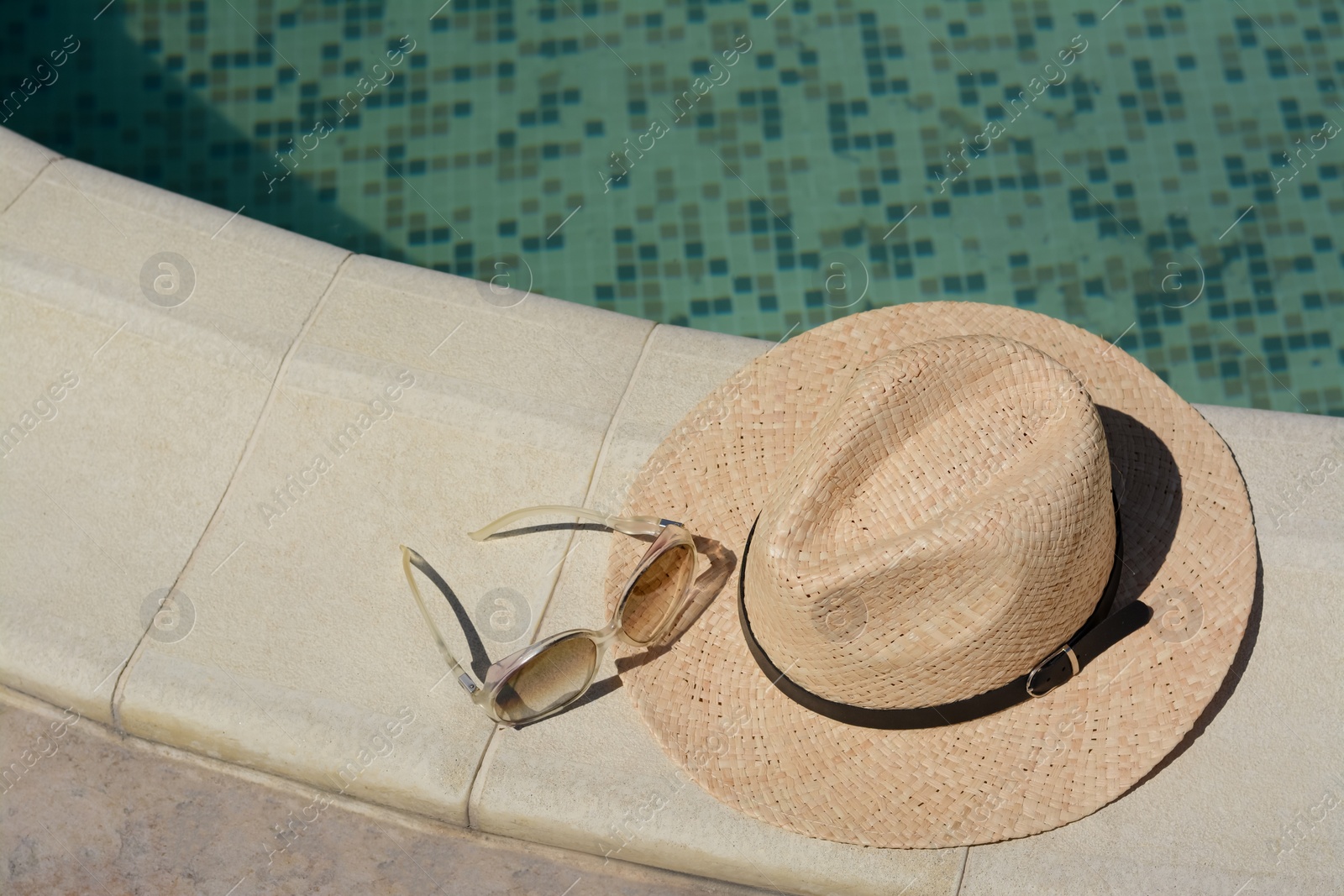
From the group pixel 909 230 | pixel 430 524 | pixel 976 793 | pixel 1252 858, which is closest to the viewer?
pixel 976 793

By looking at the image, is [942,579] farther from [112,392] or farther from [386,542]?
[112,392]

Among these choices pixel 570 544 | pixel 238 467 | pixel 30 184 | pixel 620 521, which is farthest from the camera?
pixel 30 184

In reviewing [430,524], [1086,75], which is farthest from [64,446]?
[1086,75]

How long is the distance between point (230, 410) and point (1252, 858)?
3.10 metres

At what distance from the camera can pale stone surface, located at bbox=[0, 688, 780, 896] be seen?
10.0ft

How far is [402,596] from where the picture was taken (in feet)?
10.5

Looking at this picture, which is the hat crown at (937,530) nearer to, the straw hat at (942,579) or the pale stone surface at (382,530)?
the straw hat at (942,579)

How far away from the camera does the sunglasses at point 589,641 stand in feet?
8.90

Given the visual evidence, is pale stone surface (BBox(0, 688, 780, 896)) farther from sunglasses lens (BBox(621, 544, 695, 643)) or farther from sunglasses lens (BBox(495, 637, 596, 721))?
sunglasses lens (BBox(621, 544, 695, 643))

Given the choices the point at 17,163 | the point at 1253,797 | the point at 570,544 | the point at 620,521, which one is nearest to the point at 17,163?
the point at 17,163

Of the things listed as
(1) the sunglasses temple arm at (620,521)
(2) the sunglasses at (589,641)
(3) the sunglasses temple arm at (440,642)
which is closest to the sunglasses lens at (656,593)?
(2) the sunglasses at (589,641)

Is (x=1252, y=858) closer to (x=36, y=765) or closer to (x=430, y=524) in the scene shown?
(x=430, y=524)

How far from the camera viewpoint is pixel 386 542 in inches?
129

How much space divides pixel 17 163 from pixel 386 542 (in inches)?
75.3
